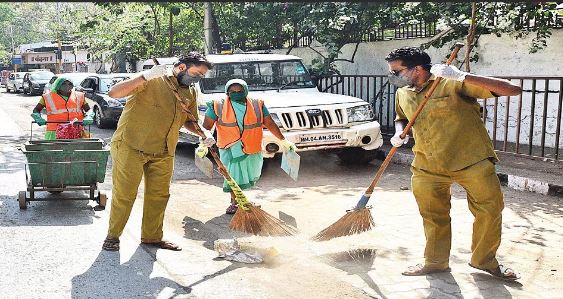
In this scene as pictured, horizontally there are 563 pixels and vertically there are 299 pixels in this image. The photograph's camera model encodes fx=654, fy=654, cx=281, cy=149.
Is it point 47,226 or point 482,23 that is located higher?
point 482,23

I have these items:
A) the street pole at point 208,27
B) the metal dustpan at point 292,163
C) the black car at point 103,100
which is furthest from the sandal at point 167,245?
the street pole at point 208,27

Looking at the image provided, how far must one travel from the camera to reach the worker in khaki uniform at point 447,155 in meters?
4.50

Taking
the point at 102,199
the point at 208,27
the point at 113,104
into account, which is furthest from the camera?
the point at 208,27

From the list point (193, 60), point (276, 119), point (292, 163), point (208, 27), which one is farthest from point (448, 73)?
point (208, 27)

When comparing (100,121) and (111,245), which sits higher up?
(111,245)

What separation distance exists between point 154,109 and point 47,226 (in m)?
1.99

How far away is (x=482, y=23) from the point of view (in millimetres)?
11258

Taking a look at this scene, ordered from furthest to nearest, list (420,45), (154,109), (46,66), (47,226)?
(46,66)
(420,45)
(47,226)
(154,109)

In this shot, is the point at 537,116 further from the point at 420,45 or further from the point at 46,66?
the point at 46,66

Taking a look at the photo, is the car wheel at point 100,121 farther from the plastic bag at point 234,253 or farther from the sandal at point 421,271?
the sandal at point 421,271

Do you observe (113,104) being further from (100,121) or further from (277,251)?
(277,251)

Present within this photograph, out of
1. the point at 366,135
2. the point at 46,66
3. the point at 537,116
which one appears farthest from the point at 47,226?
the point at 46,66

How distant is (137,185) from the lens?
18.0 ft

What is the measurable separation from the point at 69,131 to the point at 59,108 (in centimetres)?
34
